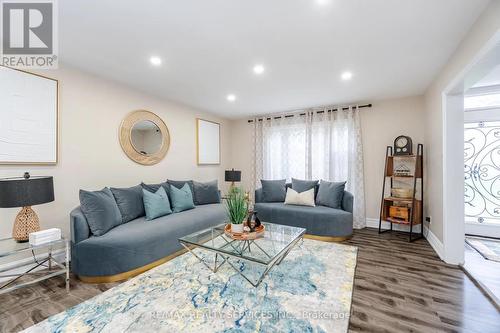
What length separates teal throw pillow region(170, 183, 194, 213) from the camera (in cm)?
330

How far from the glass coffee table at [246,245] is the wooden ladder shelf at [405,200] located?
6.70 feet

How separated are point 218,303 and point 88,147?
8.53 ft

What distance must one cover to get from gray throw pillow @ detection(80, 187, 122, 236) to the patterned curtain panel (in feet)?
10.6

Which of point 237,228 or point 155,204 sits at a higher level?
point 155,204

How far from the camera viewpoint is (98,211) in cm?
235

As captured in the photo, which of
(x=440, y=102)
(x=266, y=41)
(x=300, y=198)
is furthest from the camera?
(x=300, y=198)

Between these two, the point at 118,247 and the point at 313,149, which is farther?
the point at 313,149

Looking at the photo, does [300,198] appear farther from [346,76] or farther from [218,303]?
[218,303]

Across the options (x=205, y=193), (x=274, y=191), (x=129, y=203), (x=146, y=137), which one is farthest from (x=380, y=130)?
(x=129, y=203)

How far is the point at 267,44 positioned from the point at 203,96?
1915 millimetres

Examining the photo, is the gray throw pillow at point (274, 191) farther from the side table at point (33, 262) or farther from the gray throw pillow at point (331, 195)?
the side table at point (33, 262)

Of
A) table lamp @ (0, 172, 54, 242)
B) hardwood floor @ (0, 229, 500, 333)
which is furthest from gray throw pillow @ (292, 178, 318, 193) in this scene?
table lamp @ (0, 172, 54, 242)

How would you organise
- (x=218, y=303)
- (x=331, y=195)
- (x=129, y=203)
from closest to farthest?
(x=218, y=303)
(x=129, y=203)
(x=331, y=195)

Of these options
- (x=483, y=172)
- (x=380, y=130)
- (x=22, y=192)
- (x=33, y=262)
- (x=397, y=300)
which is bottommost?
(x=397, y=300)
